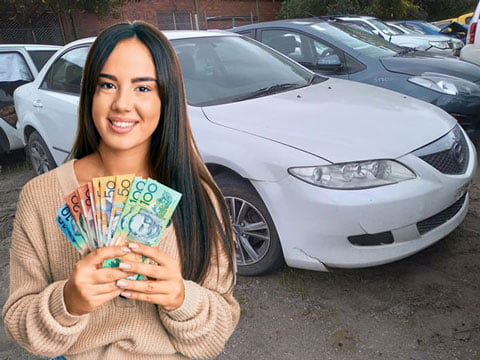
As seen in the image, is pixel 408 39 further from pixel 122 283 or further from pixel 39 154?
pixel 122 283

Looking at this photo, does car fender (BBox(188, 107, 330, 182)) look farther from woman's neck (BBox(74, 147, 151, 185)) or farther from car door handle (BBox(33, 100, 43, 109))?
car door handle (BBox(33, 100, 43, 109))

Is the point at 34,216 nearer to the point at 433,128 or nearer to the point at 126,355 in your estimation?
the point at 126,355

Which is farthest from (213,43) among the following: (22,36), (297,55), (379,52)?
(22,36)

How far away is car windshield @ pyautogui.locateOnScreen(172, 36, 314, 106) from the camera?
2.93 m

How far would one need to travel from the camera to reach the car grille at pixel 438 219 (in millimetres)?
2404

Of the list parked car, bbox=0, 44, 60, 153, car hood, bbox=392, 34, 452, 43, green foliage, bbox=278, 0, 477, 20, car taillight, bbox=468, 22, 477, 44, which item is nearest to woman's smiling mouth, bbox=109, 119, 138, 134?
parked car, bbox=0, 44, 60, 153

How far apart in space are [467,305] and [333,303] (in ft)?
2.32

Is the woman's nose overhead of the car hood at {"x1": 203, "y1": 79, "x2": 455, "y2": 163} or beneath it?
overhead

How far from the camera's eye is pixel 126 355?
1.14m

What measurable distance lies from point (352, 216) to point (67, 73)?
113 inches

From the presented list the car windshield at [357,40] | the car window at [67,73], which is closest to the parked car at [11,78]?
the car window at [67,73]

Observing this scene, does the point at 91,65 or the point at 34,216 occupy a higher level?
the point at 91,65

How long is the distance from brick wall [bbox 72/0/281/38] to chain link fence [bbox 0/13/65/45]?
0.59 metres

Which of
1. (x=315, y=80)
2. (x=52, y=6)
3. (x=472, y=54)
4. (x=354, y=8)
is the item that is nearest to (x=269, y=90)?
(x=315, y=80)
